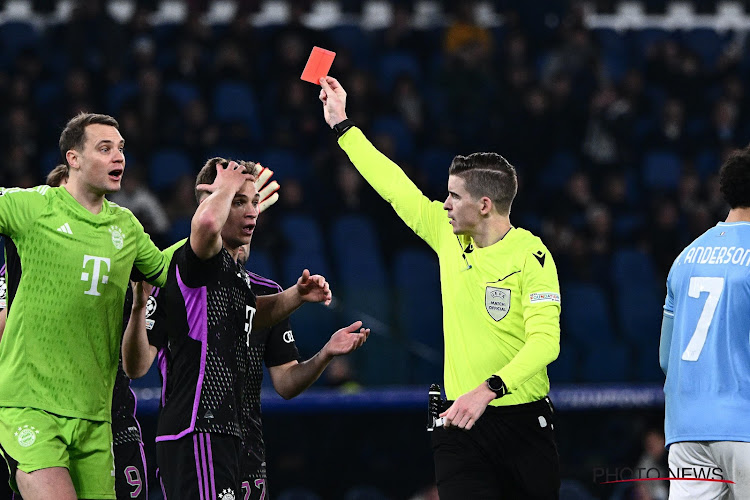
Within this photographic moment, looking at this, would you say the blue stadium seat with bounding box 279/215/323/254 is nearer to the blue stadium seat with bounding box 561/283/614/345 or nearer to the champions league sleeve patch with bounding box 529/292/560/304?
the blue stadium seat with bounding box 561/283/614/345

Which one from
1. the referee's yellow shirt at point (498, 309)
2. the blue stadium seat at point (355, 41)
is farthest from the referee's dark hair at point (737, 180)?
the blue stadium seat at point (355, 41)

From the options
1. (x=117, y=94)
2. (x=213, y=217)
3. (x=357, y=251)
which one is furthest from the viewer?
(x=117, y=94)

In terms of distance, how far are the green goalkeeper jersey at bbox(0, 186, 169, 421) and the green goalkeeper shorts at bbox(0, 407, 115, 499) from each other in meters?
0.05

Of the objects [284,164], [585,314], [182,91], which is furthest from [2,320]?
[182,91]

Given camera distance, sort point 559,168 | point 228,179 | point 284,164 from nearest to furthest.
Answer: point 228,179 → point 284,164 → point 559,168

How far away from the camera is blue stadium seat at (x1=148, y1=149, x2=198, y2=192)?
1261 cm

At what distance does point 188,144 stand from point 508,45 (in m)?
4.66

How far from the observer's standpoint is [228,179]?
5.10 m

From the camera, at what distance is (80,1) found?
13953 millimetres

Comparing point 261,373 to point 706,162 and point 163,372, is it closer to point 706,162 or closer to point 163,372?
point 163,372

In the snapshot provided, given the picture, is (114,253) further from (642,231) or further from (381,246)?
(642,231)

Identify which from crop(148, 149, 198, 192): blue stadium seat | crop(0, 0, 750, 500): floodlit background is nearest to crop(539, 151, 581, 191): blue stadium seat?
crop(0, 0, 750, 500): floodlit background

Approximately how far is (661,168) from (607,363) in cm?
423

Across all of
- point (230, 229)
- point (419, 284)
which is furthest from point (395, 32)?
point (230, 229)
